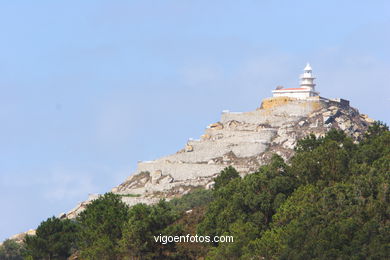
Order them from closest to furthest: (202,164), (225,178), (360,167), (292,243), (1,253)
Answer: (292,243), (360,167), (225,178), (1,253), (202,164)

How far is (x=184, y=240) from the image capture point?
62.8 metres

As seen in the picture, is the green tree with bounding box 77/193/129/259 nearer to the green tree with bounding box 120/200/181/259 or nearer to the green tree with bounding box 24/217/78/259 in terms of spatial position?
the green tree with bounding box 120/200/181/259

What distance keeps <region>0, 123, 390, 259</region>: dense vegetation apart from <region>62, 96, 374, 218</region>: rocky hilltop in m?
27.1

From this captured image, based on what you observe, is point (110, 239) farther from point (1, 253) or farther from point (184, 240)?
point (1, 253)

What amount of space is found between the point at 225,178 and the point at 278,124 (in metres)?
33.0

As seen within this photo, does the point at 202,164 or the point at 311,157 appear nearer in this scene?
the point at 311,157

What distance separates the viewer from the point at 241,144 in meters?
106

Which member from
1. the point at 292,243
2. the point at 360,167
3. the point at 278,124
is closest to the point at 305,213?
the point at 292,243

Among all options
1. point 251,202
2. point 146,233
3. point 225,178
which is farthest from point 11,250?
point 251,202

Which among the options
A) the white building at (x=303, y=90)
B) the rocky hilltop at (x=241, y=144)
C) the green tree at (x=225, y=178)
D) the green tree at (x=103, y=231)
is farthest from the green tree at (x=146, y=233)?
the white building at (x=303, y=90)

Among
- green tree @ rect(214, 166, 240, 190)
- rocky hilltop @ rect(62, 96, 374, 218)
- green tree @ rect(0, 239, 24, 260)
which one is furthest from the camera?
rocky hilltop @ rect(62, 96, 374, 218)

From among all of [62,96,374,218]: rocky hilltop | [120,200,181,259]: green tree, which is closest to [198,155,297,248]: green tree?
[120,200,181,259]: green tree

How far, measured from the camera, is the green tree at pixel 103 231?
62594mm

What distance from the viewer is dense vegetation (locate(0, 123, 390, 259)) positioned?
52.0 meters
